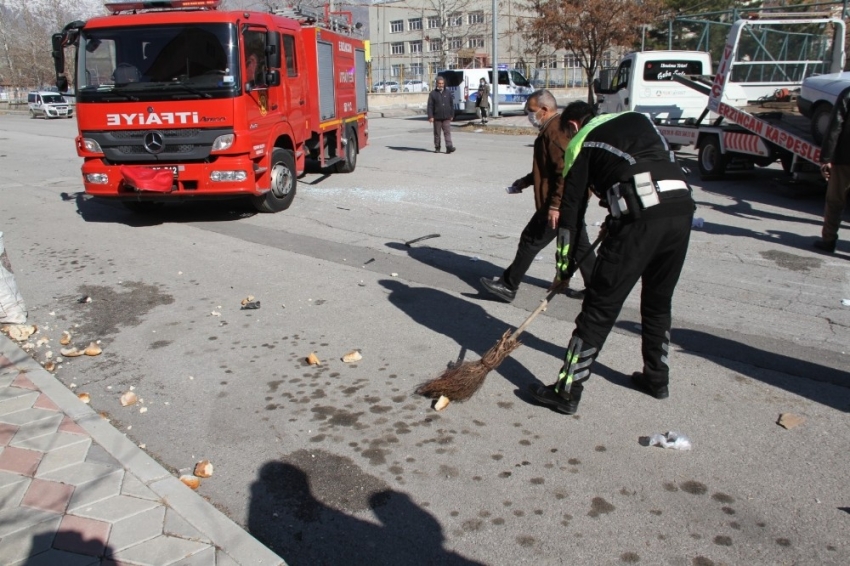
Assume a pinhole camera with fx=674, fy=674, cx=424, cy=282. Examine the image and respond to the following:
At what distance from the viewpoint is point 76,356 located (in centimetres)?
A: 496

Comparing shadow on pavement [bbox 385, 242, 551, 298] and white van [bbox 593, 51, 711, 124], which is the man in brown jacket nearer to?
shadow on pavement [bbox 385, 242, 551, 298]

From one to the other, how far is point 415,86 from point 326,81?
139ft

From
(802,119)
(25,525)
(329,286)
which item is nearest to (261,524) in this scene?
(25,525)

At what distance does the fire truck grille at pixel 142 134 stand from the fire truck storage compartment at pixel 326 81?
348 centimetres

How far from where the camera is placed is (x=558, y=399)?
3.94 meters

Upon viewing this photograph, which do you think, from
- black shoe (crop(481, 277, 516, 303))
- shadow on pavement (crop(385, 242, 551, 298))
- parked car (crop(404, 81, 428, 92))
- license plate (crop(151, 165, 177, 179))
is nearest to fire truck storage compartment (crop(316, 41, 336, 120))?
license plate (crop(151, 165, 177, 179))

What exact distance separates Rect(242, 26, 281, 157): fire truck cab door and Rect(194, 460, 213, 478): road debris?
6.05 m

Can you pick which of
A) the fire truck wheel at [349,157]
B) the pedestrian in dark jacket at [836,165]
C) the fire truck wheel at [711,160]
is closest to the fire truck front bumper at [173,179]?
the fire truck wheel at [349,157]

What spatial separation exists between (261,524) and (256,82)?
7.08 meters

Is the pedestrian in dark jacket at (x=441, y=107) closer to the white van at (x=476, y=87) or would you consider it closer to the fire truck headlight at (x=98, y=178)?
the fire truck headlight at (x=98, y=178)

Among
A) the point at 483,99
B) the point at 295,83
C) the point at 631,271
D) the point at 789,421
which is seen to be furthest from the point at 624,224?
the point at 483,99

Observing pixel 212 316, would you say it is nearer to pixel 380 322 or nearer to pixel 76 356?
pixel 76 356

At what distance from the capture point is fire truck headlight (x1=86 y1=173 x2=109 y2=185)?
28.7 ft

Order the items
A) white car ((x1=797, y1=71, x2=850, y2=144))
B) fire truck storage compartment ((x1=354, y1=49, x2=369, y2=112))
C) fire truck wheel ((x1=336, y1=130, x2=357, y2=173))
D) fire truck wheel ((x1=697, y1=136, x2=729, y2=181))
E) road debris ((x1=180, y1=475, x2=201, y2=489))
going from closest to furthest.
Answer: road debris ((x1=180, y1=475, x2=201, y2=489))
white car ((x1=797, y1=71, x2=850, y2=144))
fire truck wheel ((x1=697, y1=136, x2=729, y2=181))
fire truck wheel ((x1=336, y1=130, x2=357, y2=173))
fire truck storage compartment ((x1=354, y1=49, x2=369, y2=112))
